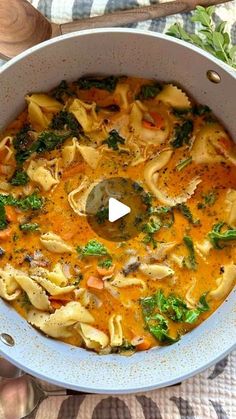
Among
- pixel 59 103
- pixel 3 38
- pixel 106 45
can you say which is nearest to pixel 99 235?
pixel 59 103

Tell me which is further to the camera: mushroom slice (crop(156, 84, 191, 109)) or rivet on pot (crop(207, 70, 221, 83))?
mushroom slice (crop(156, 84, 191, 109))

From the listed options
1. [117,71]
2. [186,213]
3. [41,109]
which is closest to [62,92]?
[41,109]

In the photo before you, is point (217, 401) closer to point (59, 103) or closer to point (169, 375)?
point (169, 375)

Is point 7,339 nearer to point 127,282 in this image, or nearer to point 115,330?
point 115,330

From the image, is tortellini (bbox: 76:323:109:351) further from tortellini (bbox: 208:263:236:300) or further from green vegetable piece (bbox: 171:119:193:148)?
green vegetable piece (bbox: 171:119:193:148)

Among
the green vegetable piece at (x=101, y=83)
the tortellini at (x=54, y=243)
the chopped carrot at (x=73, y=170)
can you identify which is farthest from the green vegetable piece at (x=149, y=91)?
the tortellini at (x=54, y=243)

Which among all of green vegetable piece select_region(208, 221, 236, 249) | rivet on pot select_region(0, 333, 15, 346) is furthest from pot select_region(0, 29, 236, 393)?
green vegetable piece select_region(208, 221, 236, 249)

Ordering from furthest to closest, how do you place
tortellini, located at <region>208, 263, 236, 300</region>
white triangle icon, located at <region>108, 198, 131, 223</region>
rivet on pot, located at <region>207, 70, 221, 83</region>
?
white triangle icon, located at <region>108, 198, 131, 223</region> → tortellini, located at <region>208, 263, 236, 300</region> → rivet on pot, located at <region>207, 70, 221, 83</region>
